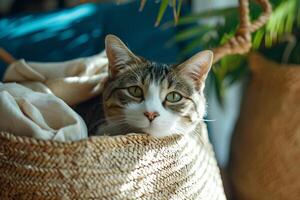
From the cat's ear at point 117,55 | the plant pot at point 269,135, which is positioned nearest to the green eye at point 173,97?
the cat's ear at point 117,55

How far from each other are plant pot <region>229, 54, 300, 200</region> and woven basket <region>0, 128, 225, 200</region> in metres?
0.58

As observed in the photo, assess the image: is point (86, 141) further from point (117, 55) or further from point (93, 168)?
point (117, 55)

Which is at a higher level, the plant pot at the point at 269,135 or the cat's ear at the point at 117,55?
the cat's ear at the point at 117,55

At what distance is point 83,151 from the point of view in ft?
2.42

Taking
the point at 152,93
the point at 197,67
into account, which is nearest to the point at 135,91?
the point at 152,93

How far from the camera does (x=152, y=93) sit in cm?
90

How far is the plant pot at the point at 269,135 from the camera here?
4.31 ft

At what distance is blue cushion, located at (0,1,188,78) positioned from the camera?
133 cm

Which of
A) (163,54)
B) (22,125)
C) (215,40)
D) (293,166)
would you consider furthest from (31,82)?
(293,166)

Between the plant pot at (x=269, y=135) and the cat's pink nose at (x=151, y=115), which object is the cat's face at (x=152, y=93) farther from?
the plant pot at (x=269, y=135)

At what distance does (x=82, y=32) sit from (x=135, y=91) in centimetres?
55

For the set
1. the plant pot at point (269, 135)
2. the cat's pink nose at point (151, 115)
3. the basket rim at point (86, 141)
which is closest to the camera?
the basket rim at point (86, 141)

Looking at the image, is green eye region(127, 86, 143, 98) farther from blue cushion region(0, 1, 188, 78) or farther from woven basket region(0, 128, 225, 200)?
blue cushion region(0, 1, 188, 78)

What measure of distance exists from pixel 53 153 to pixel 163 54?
0.81 metres
